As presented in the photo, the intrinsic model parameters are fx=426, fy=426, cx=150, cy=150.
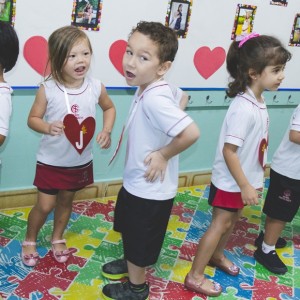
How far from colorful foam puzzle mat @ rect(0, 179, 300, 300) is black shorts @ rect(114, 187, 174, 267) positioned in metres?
0.28

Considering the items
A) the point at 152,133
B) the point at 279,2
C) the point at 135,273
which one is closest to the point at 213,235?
the point at 135,273

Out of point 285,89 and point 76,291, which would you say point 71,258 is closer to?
point 76,291

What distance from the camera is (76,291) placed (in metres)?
1.67

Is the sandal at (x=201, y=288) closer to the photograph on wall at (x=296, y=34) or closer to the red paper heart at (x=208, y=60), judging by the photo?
the red paper heart at (x=208, y=60)

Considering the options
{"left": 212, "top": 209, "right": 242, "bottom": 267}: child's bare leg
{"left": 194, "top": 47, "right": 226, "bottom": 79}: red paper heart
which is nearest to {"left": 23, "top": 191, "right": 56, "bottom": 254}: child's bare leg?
{"left": 212, "top": 209, "right": 242, "bottom": 267}: child's bare leg

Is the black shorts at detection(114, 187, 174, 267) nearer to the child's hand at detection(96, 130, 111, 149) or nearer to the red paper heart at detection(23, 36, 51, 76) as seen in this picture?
the child's hand at detection(96, 130, 111, 149)

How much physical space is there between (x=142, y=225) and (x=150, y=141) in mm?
302

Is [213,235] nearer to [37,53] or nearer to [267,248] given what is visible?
[267,248]

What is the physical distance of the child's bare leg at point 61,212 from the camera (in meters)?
1.80

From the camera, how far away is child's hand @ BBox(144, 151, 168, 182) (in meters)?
1.35

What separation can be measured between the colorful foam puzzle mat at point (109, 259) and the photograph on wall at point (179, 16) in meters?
1.00

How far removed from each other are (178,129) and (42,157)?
25.9 inches

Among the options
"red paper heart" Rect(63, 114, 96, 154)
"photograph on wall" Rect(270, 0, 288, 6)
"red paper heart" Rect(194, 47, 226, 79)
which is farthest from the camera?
"photograph on wall" Rect(270, 0, 288, 6)

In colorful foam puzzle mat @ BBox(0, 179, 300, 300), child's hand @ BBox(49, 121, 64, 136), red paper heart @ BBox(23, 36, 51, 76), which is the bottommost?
colorful foam puzzle mat @ BBox(0, 179, 300, 300)
